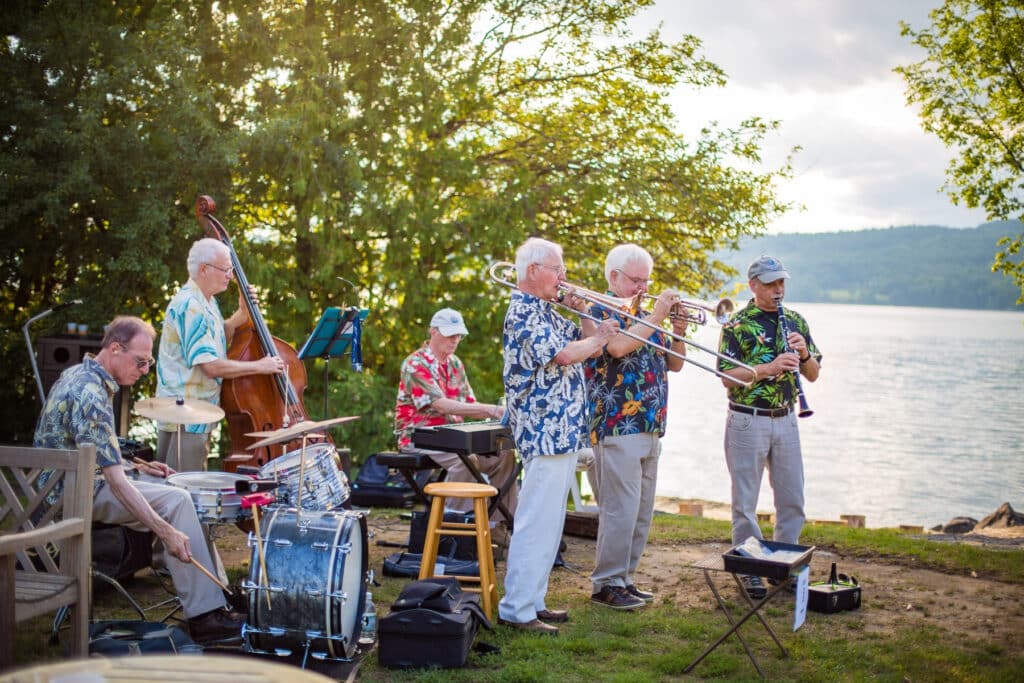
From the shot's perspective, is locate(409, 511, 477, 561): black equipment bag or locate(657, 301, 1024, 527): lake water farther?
locate(657, 301, 1024, 527): lake water

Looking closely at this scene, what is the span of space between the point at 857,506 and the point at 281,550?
18536mm

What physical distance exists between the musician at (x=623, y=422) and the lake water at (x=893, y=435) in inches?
97.6

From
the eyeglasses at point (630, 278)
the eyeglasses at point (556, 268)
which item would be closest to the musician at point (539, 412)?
the eyeglasses at point (556, 268)

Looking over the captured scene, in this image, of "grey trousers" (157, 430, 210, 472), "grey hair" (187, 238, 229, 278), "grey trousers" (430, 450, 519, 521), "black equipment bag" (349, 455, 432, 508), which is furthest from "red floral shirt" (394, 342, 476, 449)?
"black equipment bag" (349, 455, 432, 508)

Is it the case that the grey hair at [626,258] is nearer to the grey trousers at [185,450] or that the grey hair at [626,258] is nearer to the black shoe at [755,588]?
the black shoe at [755,588]

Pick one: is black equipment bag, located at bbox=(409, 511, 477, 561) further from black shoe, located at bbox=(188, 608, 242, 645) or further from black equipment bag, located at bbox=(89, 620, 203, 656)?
→ black equipment bag, located at bbox=(89, 620, 203, 656)

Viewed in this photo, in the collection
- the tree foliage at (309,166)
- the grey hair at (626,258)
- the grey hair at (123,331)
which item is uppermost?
the tree foliage at (309,166)

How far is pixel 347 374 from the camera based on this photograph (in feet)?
32.0

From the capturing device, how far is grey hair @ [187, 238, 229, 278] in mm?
5141

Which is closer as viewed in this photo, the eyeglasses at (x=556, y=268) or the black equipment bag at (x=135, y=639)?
the black equipment bag at (x=135, y=639)

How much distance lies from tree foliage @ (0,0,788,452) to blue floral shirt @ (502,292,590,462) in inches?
211

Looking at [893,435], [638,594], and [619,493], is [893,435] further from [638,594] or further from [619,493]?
[619,493]

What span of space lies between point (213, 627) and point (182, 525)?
1.54ft

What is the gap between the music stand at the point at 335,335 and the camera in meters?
6.50
